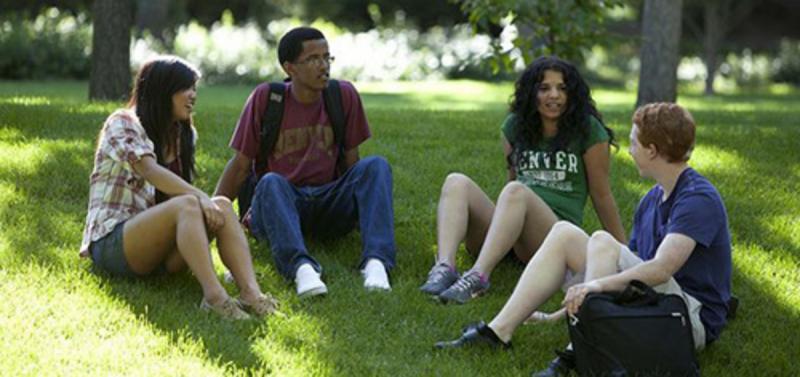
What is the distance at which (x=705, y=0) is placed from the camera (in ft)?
98.8

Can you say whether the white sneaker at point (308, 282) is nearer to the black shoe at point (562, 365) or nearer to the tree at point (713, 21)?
the black shoe at point (562, 365)

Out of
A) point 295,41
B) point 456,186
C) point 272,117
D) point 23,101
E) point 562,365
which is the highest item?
point 295,41

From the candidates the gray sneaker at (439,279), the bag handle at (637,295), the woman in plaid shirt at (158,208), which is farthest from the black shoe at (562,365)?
the woman in plaid shirt at (158,208)

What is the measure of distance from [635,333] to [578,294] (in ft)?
0.90

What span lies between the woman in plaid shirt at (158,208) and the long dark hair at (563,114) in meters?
1.66

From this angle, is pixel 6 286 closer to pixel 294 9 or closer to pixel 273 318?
pixel 273 318

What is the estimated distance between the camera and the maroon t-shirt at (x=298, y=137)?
665 cm

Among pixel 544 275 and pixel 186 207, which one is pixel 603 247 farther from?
pixel 186 207

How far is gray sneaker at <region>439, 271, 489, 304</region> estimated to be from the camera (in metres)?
6.04

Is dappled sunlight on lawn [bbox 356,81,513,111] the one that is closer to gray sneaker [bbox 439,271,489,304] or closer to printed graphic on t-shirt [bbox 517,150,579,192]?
printed graphic on t-shirt [bbox 517,150,579,192]

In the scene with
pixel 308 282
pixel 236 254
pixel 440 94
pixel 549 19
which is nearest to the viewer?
pixel 236 254

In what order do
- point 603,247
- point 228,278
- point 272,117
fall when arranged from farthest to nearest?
point 272,117 → point 228,278 → point 603,247

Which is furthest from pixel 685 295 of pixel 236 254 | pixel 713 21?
pixel 713 21

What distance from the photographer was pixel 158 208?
5.54 meters
